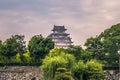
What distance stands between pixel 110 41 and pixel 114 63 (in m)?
3.17

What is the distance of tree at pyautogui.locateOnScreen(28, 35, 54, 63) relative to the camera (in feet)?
173

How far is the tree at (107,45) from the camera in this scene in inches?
2131

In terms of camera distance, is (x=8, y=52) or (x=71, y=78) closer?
(x=71, y=78)

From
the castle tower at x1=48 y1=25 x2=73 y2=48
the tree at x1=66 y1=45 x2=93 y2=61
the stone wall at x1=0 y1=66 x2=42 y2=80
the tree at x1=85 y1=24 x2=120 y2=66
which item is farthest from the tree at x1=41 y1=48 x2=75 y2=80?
the castle tower at x1=48 y1=25 x2=73 y2=48

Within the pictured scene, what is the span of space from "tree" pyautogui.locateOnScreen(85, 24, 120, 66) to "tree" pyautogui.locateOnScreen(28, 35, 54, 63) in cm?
622

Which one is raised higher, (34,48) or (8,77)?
(34,48)

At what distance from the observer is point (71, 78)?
39.4 meters

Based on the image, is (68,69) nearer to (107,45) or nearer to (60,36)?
(107,45)

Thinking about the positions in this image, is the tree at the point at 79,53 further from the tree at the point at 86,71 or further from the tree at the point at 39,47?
the tree at the point at 86,71

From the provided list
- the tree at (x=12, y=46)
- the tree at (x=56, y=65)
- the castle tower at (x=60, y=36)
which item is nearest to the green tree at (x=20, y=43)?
the tree at (x=12, y=46)

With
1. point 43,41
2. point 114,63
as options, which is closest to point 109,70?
point 114,63

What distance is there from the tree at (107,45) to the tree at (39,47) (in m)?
6.22

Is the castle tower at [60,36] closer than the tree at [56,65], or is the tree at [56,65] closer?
the tree at [56,65]

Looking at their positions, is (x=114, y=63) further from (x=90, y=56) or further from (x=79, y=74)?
(x=79, y=74)
